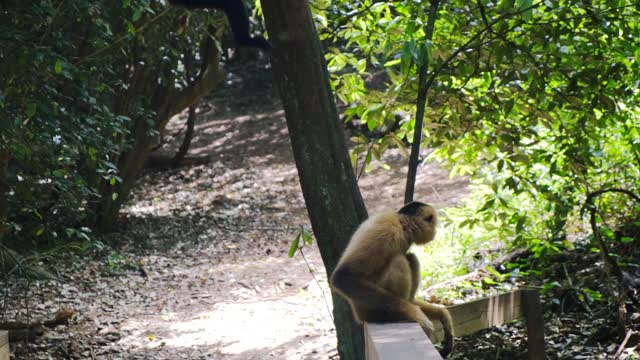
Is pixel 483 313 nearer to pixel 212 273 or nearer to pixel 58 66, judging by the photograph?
pixel 58 66

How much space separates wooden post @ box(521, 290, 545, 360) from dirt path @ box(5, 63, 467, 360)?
1.96 m

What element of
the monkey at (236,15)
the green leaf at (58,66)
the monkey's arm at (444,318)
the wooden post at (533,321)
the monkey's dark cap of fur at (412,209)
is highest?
the monkey at (236,15)

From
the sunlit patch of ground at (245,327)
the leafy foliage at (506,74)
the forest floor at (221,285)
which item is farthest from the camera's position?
the sunlit patch of ground at (245,327)

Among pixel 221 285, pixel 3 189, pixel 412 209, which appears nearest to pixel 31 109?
pixel 3 189

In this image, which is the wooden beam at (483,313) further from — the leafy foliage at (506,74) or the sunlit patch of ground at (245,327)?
the sunlit patch of ground at (245,327)

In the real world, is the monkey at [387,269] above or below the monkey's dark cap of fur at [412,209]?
below

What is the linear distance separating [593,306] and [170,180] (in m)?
9.13

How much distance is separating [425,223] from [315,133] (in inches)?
32.9

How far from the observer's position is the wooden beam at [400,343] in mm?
2640

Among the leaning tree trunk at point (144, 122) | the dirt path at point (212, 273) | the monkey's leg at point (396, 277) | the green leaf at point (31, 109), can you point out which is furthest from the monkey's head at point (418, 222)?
the leaning tree trunk at point (144, 122)

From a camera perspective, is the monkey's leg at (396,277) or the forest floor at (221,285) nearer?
the monkey's leg at (396,277)

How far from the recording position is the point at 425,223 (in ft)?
12.4

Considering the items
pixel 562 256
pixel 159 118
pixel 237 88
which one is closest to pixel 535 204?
pixel 562 256

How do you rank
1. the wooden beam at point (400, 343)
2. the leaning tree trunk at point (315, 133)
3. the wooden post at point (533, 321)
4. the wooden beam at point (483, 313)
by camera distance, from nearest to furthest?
→ the wooden beam at point (400, 343) < the leaning tree trunk at point (315, 133) < the wooden beam at point (483, 313) < the wooden post at point (533, 321)
